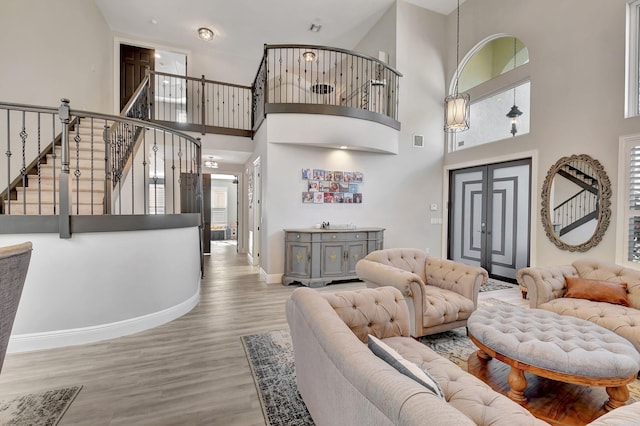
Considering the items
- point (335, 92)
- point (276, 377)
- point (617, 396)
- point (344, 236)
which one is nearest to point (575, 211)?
point (617, 396)

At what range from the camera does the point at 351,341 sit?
1.24 meters

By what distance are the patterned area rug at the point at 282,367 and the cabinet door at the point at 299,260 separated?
188 centimetres

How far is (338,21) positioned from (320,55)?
1456mm

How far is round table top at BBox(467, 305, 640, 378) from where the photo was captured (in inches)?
69.2

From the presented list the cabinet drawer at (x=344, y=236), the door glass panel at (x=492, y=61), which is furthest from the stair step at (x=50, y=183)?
the door glass panel at (x=492, y=61)

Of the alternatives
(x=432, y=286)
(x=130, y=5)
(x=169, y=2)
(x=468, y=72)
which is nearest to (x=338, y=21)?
(x=468, y=72)

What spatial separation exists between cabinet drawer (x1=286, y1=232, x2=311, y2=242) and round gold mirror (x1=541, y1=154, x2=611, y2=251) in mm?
3871

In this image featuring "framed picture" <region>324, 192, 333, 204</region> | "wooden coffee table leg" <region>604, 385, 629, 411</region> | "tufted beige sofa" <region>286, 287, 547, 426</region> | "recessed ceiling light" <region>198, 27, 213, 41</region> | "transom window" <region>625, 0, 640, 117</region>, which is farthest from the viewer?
"recessed ceiling light" <region>198, 27, 213, 41</region>

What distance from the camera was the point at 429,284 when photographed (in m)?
3.51

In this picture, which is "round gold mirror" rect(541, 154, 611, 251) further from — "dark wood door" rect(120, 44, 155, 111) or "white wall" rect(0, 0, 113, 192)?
"dark wood door" rect(120, 44, 155, 111)

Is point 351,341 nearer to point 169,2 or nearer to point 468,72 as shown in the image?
point 468,72

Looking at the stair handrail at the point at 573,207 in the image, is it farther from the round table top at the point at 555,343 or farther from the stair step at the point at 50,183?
the stair step at the point at 50,183

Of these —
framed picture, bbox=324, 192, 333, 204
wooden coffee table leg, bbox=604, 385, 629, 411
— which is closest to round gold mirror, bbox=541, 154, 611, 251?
wooden coffee table leg, bbox=604, 385, 629, 411

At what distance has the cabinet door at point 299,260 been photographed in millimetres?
5035
